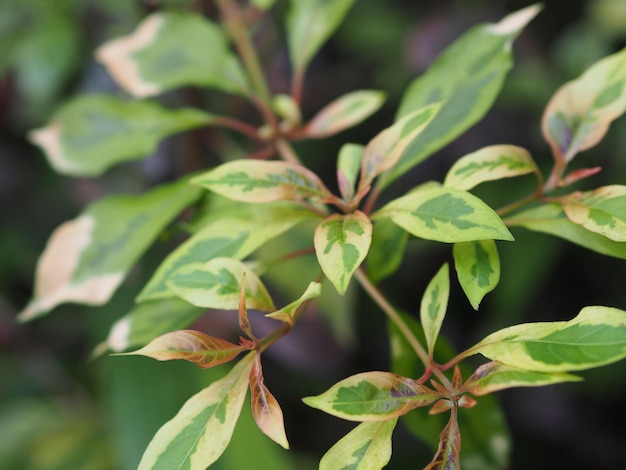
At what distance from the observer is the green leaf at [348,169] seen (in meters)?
0.45

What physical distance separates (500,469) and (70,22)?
778mm

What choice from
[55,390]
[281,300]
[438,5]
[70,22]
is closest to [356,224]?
[281,300]

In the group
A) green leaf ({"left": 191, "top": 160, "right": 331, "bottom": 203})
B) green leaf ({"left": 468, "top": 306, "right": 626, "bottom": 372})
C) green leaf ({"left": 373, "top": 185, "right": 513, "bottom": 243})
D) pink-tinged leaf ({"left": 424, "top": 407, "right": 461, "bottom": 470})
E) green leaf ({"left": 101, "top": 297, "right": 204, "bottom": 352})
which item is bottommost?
pink-tinged leaf ({"left": 424, "top": 407, "right": 461, "bottom": 470})

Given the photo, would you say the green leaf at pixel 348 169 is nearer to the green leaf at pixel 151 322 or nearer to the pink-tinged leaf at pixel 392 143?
the pink-tinged leaf at pixel 392 143

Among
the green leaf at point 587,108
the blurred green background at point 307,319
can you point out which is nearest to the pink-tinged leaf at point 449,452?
the green leaf at point 587,108

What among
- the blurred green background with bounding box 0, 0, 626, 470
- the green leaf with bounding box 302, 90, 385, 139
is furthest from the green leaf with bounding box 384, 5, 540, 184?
the blurred green background with bounding box 0, 0, 626, 470

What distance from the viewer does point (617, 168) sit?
1021mm

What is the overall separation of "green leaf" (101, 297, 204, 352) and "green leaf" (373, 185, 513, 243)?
0.54ft

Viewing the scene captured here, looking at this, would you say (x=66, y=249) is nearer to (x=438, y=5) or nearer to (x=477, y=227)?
(x=477, y=227)

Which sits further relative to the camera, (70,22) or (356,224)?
(70,22)

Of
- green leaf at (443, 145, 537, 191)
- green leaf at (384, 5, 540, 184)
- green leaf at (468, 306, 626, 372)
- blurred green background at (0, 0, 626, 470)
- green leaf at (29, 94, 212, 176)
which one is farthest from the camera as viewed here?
blurred green background at (0, 0, 626, 470)

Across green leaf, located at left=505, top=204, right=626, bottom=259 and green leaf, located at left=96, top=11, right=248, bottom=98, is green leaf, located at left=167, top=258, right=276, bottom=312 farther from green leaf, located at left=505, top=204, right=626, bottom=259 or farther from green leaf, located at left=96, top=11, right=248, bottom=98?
green leaf, located at left=96, top=11, right=248, bottom=98

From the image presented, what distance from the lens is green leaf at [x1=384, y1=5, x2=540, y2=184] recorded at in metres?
0.53

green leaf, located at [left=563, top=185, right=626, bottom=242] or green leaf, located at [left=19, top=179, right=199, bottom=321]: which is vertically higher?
green leaf, located at [left=19, top=179, right=199, bottom=321]
